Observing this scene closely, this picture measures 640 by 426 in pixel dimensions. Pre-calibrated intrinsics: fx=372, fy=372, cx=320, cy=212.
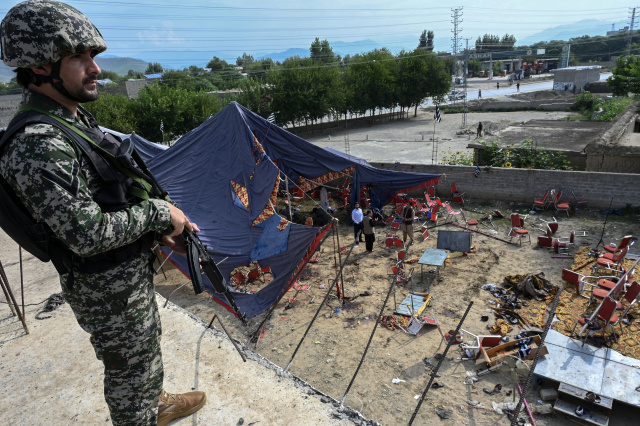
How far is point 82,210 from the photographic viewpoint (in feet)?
4.66

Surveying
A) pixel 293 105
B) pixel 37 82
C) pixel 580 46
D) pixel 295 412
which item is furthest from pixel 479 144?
pixel 580 46

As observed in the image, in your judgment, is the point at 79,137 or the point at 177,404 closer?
the point at 79,137

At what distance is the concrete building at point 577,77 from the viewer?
1681 inches

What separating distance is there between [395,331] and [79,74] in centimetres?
638

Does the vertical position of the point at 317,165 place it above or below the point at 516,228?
above

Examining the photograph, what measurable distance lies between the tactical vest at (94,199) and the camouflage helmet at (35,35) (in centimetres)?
21

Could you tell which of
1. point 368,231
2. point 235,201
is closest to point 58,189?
point 235,201

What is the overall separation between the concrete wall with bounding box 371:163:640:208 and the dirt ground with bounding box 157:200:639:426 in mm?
610

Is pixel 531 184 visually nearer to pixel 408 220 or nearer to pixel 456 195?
pixel 456 195

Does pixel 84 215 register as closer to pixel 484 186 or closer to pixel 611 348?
pixel 611 348

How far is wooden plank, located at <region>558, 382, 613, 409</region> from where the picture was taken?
450cm

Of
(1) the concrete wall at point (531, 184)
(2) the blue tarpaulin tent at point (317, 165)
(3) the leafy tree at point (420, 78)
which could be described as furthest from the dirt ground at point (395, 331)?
(3) the leafy tree at point (420, 78)

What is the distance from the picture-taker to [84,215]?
142cm

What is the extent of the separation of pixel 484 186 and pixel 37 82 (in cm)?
1297
